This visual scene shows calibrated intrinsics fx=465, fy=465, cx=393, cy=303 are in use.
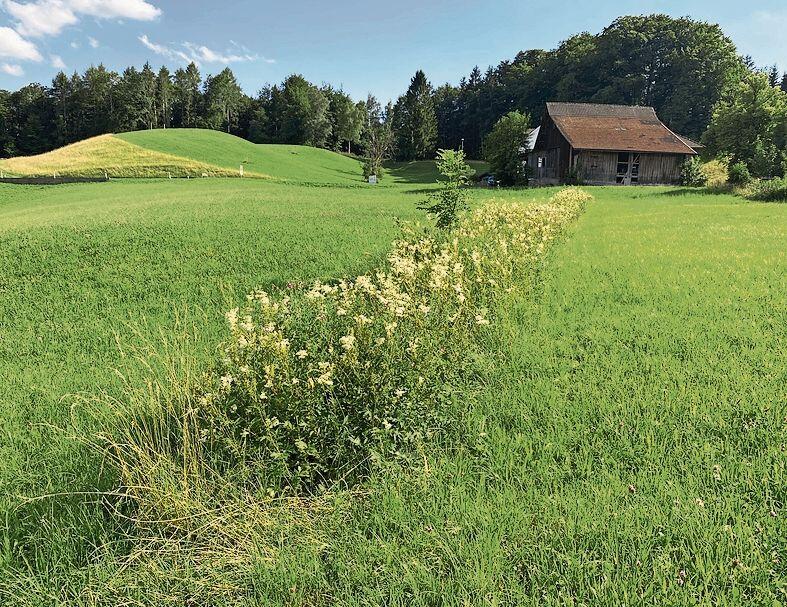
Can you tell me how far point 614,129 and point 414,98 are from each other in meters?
45.7

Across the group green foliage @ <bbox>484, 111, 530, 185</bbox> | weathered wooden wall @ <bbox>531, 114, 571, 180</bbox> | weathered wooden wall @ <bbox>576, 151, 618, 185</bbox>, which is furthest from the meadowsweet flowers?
weathered wooden wall @ <bbox>531, 114, 571, 180</bbox>

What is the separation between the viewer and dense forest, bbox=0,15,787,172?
2252 inches

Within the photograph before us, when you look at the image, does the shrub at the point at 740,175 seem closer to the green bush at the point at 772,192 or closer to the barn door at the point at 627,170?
the green bush at the point at 772,192

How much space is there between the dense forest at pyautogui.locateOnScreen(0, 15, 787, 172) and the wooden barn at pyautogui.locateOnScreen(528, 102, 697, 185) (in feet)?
87.0

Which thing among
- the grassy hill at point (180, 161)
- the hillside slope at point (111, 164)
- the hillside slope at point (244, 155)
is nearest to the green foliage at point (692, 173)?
the grassy hill at point (180, 161)

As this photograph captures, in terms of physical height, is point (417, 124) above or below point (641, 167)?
above

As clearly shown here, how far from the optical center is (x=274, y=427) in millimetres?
3174

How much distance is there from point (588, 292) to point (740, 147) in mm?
28559

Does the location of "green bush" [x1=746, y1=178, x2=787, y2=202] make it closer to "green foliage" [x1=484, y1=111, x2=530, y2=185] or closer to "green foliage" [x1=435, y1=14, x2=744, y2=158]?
"green foliage" [x1=484, y1=111, x2=530, y2=185]

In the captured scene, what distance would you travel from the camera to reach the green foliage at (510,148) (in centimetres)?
3502

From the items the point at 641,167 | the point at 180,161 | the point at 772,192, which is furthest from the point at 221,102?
the point at 772,192

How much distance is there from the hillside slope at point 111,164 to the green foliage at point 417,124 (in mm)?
38444

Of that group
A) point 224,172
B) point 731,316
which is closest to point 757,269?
point 731,316

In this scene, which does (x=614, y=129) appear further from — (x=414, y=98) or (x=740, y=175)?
(x=414, y=98)
